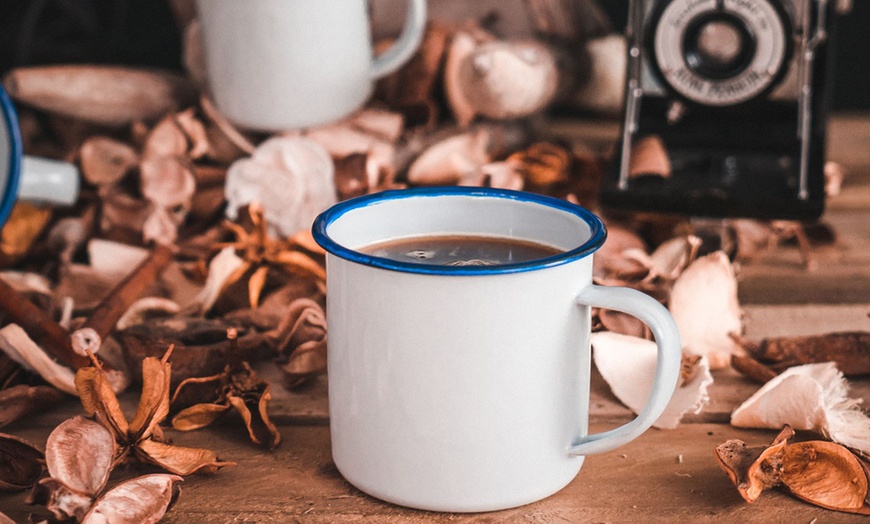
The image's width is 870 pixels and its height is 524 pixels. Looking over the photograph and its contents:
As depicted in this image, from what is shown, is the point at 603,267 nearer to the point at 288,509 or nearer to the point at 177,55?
the point at 288,509

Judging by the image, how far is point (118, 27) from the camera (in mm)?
1203

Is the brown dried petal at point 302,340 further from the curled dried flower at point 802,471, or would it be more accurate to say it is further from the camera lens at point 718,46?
the camera lens at point 718,46

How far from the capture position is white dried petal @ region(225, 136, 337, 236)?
2.74ft

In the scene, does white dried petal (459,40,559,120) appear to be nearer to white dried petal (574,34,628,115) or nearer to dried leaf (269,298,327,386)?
white dried petal (574,34,628,115)

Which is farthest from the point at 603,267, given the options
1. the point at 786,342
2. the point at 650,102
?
the point at 650,102

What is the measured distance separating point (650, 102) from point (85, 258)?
0.53m

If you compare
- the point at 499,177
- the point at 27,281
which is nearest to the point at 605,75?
the point at 499,177

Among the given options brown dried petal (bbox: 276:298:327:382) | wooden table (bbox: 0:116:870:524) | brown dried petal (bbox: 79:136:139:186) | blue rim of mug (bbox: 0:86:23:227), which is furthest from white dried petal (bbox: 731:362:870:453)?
brown dried petal (bbox: 79:136:139:186)

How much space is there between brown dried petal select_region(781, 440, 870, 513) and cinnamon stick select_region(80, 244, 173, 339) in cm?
43

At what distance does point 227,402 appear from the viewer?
60 centimetres

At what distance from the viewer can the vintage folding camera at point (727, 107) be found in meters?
0.86

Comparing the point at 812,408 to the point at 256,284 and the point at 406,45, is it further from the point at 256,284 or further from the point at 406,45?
the point at 406,45

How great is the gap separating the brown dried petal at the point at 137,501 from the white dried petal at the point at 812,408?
331 mm

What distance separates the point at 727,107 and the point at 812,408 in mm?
406
